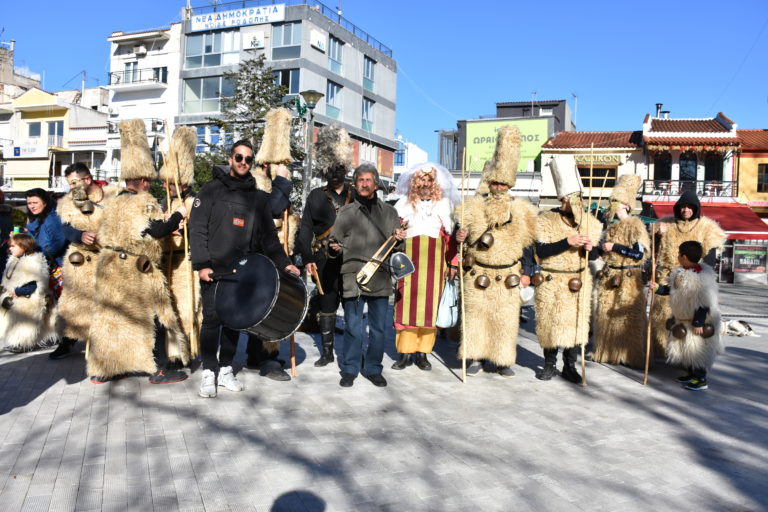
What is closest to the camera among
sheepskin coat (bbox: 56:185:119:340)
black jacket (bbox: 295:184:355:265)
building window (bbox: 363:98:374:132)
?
sheepskin coat (bbox: 56:185:119:340)

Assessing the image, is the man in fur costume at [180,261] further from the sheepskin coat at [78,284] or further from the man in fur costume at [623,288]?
the man in fur costume at [623,288]

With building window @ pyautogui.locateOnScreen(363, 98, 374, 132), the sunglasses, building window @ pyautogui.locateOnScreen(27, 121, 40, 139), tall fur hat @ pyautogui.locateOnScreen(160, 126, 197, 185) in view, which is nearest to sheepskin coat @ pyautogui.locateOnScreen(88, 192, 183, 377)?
tall fur hat @ pyautogui.locateOnScreen(160, 126, 197, 185)

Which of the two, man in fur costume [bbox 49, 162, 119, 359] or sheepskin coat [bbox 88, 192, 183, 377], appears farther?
man in fur costume [bbox 49, 162, 119, 359]

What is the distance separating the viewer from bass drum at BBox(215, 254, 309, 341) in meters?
4.70

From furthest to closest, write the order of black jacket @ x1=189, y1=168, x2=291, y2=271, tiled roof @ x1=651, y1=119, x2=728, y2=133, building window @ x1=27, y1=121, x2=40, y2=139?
building window @ x1=27, y1=121, x2=40, y2=139 < tiled roof @ x1=651, y1=119, x2=728, y2=133 < black jacket @ x1=189, y1=168, x2=291, y2=271

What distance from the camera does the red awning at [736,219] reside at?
23.1 m

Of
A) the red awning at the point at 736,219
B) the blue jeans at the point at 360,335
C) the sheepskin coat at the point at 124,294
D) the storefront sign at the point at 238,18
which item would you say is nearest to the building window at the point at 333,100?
the storefront sign at the point at 238,18

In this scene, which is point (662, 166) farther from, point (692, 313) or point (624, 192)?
point (692, 313)

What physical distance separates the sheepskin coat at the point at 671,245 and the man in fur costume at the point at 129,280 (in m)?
4.83

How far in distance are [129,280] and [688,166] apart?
1265 inches

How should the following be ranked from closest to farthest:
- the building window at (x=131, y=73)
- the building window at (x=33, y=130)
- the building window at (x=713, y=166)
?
1. the building window at (x=713, y=166)
2. the building window at (x=131, y=73)
3. the building window at (x=33, y=130)

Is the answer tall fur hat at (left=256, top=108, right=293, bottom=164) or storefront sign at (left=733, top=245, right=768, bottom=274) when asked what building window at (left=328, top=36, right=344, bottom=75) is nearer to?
storefront sign at (left=733, top=245, right=768, bottom=274)

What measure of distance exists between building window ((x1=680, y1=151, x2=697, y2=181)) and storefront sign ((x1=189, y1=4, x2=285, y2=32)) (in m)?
22.6

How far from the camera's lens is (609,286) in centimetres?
667
